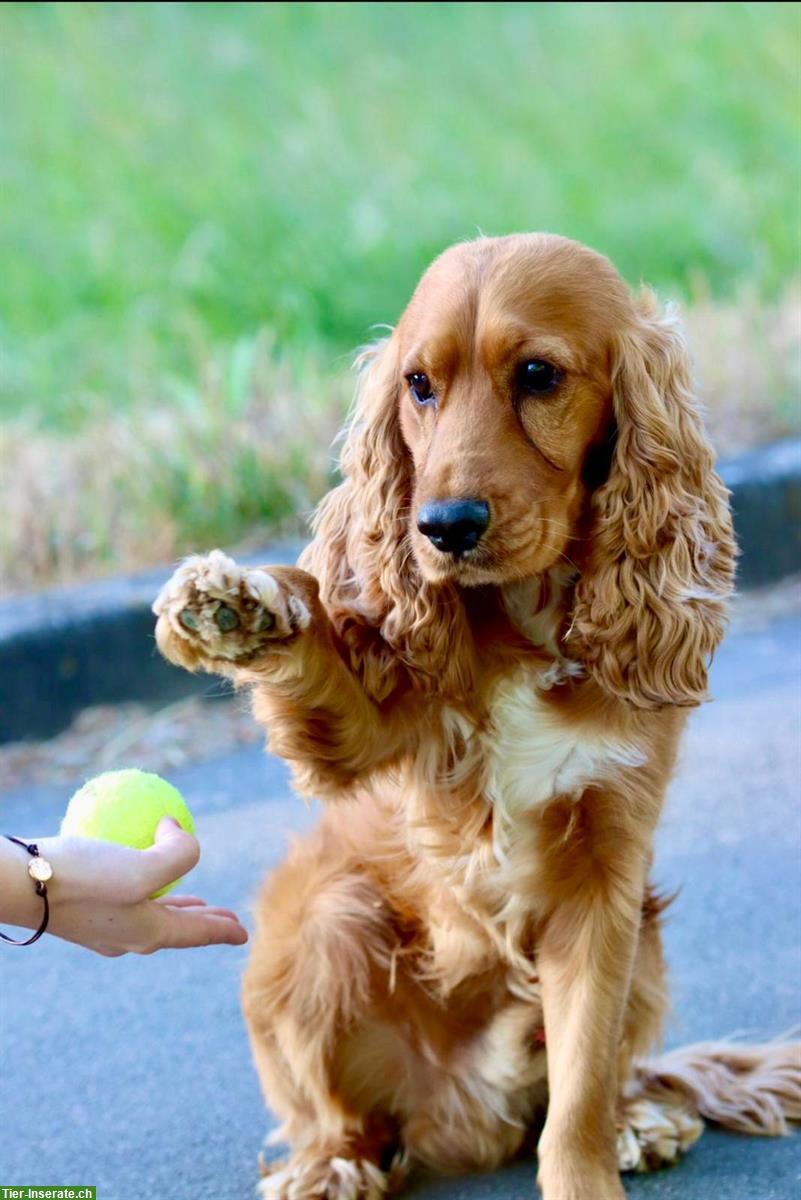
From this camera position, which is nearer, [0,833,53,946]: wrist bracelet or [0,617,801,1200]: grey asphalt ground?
[0,833,53,946]: wrist bracelet

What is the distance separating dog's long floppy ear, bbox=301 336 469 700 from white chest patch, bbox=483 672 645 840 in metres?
0.09

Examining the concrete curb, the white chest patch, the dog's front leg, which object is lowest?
the concrete curb

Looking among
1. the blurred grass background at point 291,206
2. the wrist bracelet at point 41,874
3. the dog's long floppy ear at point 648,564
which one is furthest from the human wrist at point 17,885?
the blurred grass background at point 291,206

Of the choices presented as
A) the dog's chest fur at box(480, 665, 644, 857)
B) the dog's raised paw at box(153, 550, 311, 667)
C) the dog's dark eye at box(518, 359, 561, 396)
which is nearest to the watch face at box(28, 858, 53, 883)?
the dog's raised paw at box(153, 550, 311, 667)

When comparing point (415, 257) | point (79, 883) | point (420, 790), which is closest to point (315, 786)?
point (420, 790)

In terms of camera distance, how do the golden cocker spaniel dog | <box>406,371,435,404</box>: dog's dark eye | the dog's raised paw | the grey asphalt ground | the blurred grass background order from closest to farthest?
the dog's raised paw → the golden cocker spaniel dog → <box>406,371,435,404</box>: dog's dark eye → the grey asphalt ground → the blurred grass background

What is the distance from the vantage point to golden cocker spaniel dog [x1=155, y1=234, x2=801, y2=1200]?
7.70ft

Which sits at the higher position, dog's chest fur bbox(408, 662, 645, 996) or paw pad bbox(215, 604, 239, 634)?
paw pad bbox(215, 604, 239, 634)

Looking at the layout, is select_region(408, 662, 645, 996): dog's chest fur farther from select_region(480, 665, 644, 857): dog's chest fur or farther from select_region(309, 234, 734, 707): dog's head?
select_region(309, 234, 734, 707): dog's head

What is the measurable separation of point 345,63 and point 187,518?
202 inches

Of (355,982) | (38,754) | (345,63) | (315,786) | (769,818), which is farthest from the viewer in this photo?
(345,63)

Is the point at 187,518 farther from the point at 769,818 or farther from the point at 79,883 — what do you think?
the point at 79,883

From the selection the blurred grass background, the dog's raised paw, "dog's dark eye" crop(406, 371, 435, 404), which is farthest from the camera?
the blurred grass background

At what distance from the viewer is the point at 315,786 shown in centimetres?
251
